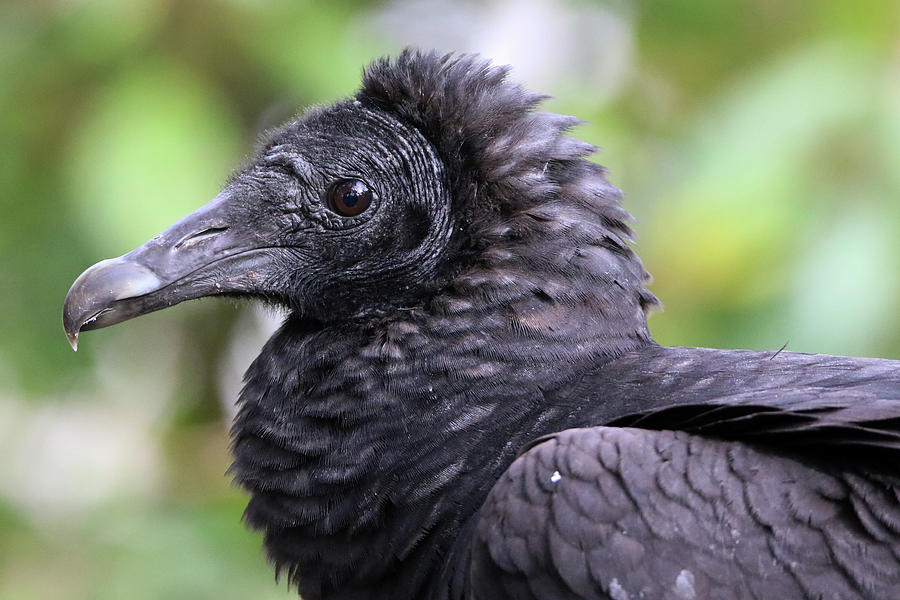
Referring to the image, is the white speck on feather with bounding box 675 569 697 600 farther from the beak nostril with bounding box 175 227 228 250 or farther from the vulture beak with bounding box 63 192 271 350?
the beak nostril with bounding box 175 227 228 250

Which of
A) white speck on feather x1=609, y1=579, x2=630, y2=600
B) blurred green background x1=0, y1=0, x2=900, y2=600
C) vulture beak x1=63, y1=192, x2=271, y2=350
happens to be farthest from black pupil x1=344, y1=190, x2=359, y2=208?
white speck on feather x1=609, y1=579, x2=630, y2=600

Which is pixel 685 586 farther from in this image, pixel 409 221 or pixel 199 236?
pixel 199 236

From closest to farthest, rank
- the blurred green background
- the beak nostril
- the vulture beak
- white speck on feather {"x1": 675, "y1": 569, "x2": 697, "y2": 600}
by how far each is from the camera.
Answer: white speck on feather {"x1": 675, "y1": 569, "x2": 697, "y2": 600}
the vulture beak
the beak nostril
the blurred green background

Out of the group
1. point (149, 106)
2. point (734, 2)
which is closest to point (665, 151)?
point (734, 2)

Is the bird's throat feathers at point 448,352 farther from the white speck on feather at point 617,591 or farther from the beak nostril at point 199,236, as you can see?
the white speck on feather at point 617,591

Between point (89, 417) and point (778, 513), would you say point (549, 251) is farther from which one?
point (89, 417)

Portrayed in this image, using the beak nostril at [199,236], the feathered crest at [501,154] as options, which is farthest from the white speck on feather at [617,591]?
the beak nostril at [199,236]

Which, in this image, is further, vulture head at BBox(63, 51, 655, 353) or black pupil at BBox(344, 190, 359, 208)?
black pupil at BBox(344, 190, 359, 208)
